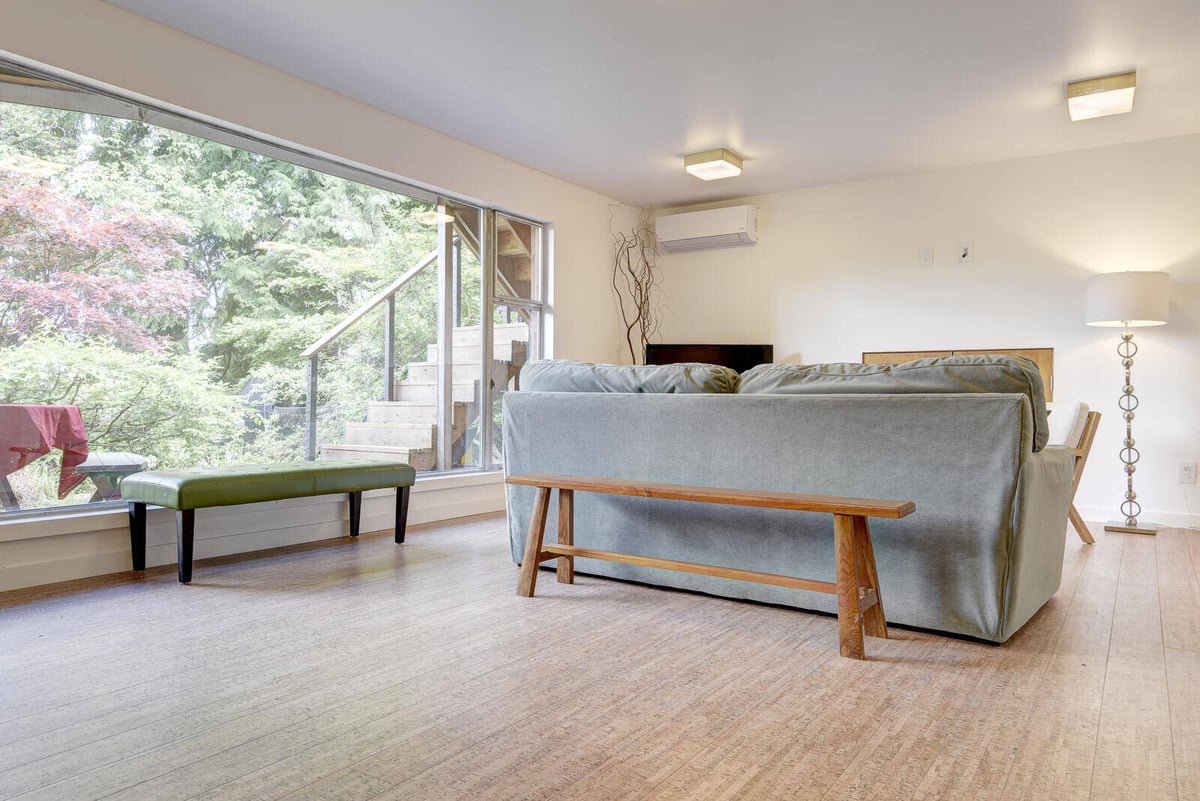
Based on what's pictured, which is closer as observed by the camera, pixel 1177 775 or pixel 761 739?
pixel 1177 775

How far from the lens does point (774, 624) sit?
2395 millimetres

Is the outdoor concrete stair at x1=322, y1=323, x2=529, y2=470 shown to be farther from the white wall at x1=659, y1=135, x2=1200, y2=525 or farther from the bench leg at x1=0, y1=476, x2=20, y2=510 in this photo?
the white wall at x1=659, y1=135, x2=1200, y2=525

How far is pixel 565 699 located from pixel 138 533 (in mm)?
2286

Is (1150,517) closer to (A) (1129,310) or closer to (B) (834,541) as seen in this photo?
(A) (1129,310)

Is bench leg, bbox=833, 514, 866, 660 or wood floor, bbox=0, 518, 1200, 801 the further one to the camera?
bench leg, bbox=833, 514, 866, 660

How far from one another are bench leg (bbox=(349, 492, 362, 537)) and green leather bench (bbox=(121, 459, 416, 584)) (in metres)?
0.38

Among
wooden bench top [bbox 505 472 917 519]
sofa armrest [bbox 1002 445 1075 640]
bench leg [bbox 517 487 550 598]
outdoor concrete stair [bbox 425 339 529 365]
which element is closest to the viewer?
wooden bench top [bbox 505 472 917 519]

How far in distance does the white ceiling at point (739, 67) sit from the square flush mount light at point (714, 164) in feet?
0.32

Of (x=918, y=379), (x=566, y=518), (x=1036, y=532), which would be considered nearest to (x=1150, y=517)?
(x=1036, y=532)

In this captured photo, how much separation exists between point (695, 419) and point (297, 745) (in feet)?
5.34

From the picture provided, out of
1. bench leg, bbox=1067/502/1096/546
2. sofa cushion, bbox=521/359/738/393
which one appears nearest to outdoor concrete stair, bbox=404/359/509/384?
sofa cushion, bbox=521/359/738/393

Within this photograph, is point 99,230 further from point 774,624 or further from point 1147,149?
point 1147,149

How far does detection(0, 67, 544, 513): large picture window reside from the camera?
9.57 ft

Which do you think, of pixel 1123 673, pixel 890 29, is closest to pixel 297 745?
pixel 1123 673
